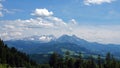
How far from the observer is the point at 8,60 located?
187375 millimetres

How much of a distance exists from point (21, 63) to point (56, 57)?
22743 mm

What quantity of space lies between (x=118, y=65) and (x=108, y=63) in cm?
733

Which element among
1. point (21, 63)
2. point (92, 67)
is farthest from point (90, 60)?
A: point (21, 63)

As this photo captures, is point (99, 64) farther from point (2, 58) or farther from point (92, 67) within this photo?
point (2, 58)

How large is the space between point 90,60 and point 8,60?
49.2m

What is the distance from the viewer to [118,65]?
184 meters

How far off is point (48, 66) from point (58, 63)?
1030cm

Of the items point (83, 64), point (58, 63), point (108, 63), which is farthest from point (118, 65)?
point (58, 63)

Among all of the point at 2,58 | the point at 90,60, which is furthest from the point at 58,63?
the point at 2,58

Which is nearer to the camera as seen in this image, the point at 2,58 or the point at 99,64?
the point at 2,58

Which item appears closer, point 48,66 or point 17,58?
point 48,66

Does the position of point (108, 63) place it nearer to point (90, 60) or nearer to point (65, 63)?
point (90, 60)

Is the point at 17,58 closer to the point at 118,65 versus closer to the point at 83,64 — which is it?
the point at 83,64

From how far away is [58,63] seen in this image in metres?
190
